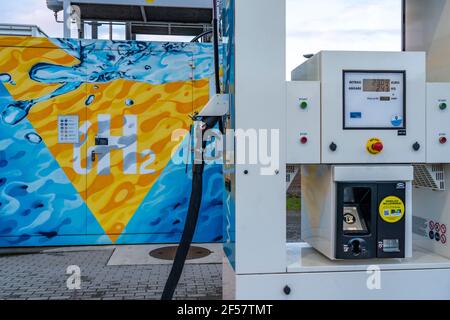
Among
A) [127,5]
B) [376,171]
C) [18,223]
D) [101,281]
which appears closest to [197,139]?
[376,171]

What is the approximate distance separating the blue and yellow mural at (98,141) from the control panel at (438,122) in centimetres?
463

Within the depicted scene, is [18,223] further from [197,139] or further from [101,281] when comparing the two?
[197,139]

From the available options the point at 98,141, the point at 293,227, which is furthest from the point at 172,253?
the point at 293,227

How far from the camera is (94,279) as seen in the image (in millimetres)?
5430

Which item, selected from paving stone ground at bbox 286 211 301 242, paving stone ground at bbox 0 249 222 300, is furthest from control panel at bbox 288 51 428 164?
paving stone ground at bbox 286 211 301 242

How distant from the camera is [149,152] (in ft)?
23.1

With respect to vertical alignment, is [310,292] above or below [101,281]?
above

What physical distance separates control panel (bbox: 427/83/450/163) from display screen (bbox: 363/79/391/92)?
251 mm

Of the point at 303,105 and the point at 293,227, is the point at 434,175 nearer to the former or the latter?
the point at 303,105

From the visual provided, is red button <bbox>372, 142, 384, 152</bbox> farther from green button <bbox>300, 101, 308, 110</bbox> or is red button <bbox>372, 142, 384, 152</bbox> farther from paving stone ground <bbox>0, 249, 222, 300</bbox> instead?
paving stone ground <bbox>0, 249, 222, 300</bbox>

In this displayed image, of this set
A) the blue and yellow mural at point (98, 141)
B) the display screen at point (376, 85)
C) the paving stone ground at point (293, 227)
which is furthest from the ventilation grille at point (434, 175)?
the blue and yellow mural at point (98, 141)

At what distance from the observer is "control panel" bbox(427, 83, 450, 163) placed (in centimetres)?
272

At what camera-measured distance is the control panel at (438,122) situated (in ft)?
8.93
